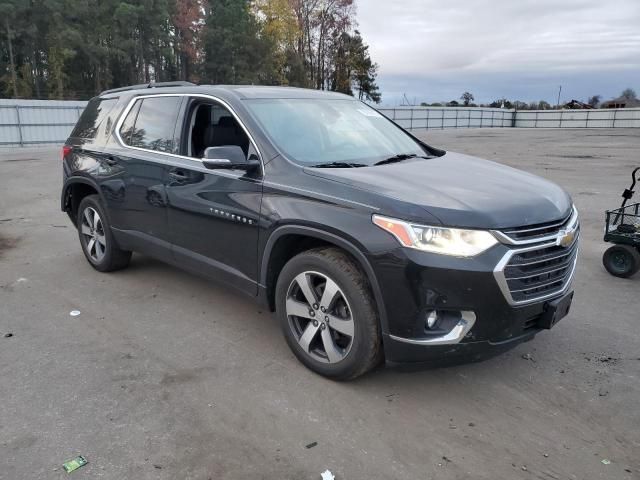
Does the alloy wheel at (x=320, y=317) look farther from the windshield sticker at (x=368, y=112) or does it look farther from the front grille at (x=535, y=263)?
the windshield sticker at (x=368, y=112)

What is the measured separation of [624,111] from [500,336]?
55127mm

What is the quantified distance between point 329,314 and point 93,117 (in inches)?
149

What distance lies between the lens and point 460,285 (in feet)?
9.49

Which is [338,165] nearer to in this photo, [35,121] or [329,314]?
[329,314]

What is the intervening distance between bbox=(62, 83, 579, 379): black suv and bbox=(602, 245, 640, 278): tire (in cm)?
221

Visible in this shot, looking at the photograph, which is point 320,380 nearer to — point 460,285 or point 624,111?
point 460,285

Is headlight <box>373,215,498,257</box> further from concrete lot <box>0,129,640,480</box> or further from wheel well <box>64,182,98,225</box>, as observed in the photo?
wheel well <box>64,182,98,225</box>

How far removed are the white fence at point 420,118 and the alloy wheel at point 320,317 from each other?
74.1 ft

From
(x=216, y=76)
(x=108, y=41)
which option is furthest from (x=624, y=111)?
(x=108, y=41)

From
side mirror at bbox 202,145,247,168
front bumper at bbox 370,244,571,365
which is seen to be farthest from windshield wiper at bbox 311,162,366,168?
front bumper at bbox 370,244,571,365

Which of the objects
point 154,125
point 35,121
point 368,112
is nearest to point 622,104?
point 35,121

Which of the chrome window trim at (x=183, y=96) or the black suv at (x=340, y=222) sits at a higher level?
the chrome window trim at (x=183, y=96)

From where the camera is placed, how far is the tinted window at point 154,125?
4.61m

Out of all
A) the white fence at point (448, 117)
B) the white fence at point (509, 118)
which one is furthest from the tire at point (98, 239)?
the white fence at point (509, 118)
